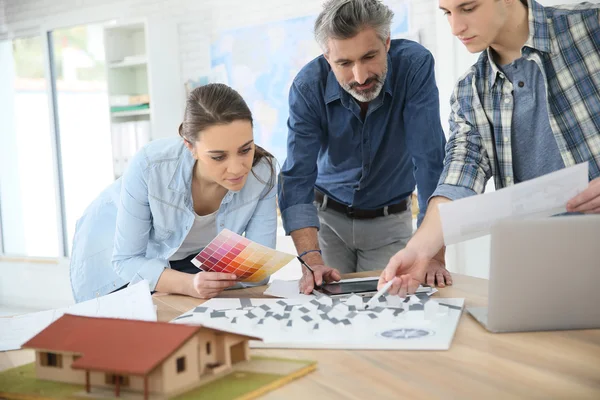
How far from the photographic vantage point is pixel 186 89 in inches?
203

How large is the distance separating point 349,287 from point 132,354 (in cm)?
88

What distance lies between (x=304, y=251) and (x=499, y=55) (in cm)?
77

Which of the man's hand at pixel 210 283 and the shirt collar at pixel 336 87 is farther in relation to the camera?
the shirt collar at pixel 336 87

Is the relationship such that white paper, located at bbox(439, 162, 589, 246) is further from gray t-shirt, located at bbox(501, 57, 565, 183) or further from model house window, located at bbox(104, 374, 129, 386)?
model house window, located at bbox(104, 374, 129, 386)

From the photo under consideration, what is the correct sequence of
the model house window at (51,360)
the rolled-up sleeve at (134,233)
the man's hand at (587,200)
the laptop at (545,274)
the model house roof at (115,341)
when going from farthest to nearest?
the rolled-up sleeve at (134,233)
the man's hand at (587,200)
the laptop at (545,274)
the model house window at (51,360)
the model house roof at (115,341)

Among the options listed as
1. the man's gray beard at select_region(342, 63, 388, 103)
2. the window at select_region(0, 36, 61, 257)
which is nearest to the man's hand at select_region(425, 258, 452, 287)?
the man's gray beard at select_region(342, 63, 388, 103)

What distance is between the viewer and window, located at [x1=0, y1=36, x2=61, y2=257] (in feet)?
19.1

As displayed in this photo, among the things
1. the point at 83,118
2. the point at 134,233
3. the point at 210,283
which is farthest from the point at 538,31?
the point at 83,118

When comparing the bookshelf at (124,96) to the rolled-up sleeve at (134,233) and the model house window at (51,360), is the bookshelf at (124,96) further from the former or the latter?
the model house window at (51,360)

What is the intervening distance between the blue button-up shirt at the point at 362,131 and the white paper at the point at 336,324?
64 cm

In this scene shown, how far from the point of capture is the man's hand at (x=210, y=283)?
5.36ft

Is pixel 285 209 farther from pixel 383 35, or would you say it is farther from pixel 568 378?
pixel 568 378

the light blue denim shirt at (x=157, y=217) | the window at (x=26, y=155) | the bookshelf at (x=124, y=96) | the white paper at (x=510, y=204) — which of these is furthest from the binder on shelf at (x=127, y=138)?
the white paper at (x=510, y=204)

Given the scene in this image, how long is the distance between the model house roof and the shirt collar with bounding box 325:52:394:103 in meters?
1.29
